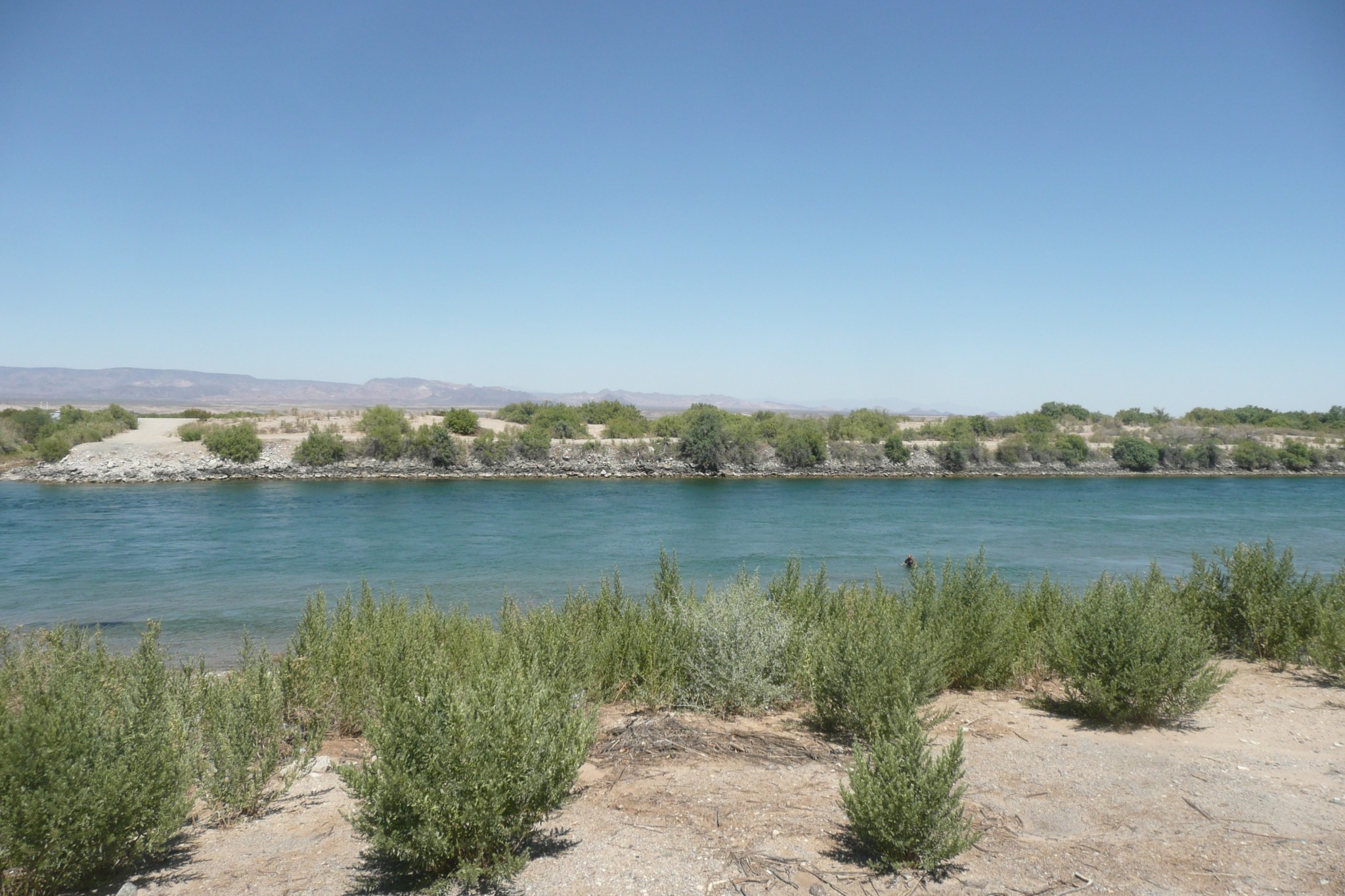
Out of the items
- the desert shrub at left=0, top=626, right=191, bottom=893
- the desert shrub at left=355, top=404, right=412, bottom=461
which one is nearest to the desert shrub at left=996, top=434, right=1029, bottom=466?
the desert shrub at left=355, top=404, right=412, bottom=461

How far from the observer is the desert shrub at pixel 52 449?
43375 millimetres

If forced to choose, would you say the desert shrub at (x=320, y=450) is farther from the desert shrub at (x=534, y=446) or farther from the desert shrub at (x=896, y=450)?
the desert shrub at (x=896, y=450)

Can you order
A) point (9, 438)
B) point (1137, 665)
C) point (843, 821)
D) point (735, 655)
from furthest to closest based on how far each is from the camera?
1. point (9, 438)
2. point (735, 655)
3. point (1137, 665)
4. point (843, 821)

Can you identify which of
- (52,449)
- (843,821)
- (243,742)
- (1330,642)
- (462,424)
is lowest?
(52,449)

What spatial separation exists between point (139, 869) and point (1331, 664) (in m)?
Answer: 10.9

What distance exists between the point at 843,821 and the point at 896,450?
4950cm

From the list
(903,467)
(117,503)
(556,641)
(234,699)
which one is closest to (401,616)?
(556,641)

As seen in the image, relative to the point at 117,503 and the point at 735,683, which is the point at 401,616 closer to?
the point at 735,683

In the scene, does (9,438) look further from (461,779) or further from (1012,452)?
(1012,452)

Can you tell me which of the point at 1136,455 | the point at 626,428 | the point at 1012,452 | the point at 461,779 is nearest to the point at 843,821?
the point at 461,779

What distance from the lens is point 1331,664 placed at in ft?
27.6

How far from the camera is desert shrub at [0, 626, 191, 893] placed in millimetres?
3703

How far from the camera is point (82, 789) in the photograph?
3781 mm

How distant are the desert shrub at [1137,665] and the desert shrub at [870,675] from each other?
4.32 feet
